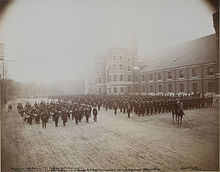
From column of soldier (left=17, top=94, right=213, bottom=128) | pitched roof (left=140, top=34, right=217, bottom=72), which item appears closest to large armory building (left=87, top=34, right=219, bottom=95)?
pitched roof (left=140, top=34, right=217, bottom=72)

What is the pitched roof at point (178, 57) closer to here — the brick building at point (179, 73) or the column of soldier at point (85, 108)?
the brick building at point (179, 73)

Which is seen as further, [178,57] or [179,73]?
[178,57]

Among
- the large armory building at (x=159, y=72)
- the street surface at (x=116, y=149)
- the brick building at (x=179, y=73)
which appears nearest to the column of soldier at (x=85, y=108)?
the street surface at (x=116, y=149)

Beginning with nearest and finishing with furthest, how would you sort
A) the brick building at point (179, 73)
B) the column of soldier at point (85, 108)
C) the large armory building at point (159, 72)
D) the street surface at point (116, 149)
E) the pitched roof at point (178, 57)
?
the street surface at point (116, 149)
the column of soldier at point (85, 108)
the brick building at point (179, 73)
the large armory building at point (159, 72)
the pitched roof at point (178, 57)

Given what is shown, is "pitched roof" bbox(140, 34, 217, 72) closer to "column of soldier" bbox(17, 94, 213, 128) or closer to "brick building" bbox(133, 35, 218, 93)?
"brick building" bbox(133, 35, 218, 93)

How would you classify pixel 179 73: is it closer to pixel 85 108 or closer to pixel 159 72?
pixel 159 72

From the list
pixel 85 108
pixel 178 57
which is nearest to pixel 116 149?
pixel 85 108

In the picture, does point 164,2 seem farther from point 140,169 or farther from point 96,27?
point 140,169

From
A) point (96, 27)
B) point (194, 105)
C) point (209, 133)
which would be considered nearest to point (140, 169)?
point (209, 133)

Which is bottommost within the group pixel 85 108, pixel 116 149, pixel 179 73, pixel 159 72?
pixel 116 149
